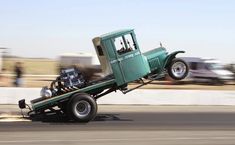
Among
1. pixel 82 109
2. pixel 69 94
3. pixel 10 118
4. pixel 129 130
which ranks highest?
pixel 69 94

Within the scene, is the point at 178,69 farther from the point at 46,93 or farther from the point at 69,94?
the point at 46,93

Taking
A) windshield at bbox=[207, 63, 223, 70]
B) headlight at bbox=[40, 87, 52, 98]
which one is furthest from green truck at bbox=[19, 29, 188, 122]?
windshield at bbox=[207, 63, 223, 70]

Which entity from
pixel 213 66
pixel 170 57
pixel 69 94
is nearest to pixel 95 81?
pixel 69 94

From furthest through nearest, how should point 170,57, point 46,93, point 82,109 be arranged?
point 170,57 → point 46,93 → point 82,109

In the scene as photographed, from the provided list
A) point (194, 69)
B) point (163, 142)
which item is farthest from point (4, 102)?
point (194, 69)

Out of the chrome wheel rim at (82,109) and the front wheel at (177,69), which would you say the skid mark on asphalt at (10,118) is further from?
the front wheel at (177,69)

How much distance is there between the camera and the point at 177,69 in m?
16.4

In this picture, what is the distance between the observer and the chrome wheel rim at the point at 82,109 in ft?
49.0

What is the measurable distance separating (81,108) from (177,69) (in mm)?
3408

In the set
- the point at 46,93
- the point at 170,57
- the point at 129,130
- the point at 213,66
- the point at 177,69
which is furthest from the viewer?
the point at 213,66

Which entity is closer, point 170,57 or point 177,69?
point 170,57

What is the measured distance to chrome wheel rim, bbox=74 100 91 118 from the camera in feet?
49.0

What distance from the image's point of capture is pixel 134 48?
1548cm

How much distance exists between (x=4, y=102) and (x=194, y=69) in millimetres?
21126
